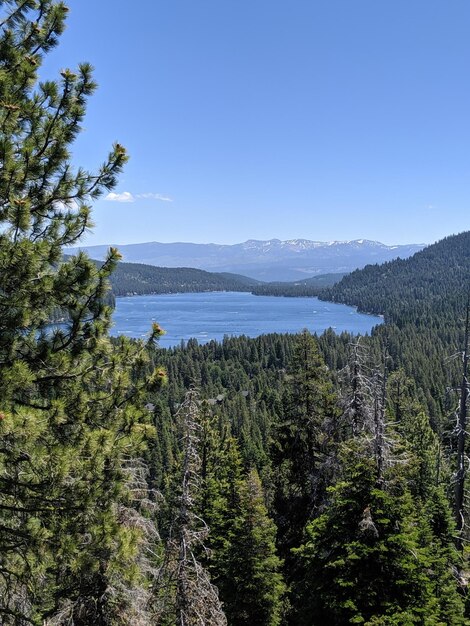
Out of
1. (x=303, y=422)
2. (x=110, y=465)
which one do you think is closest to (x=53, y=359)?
(x=110, y=465)

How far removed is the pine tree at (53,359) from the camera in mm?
4727

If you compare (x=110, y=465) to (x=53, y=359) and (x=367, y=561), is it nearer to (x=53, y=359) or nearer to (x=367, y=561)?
(x=53, y=359)

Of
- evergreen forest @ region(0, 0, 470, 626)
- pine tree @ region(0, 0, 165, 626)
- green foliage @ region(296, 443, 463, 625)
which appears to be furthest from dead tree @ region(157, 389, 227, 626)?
pine tree @ region(0, 0, 165, 626)

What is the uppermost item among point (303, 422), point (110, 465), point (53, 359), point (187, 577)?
point (53, 359)

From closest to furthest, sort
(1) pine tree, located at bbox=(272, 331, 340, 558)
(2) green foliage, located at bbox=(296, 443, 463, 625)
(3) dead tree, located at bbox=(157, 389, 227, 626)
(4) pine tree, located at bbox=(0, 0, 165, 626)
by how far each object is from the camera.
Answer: (4) pine tree, located at bbox=(0, 0, 165, 626) < (2) green foliage, located at bbox=(296, 443, 463, 625) < (3) dead tree, located at bbox=(157, 389, 227, 626) < (1) pine tree, located at bbox=(272, 331, 340, 558)

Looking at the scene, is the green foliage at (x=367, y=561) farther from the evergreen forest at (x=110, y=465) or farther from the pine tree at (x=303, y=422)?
the pine tree at (x=303, y=422)

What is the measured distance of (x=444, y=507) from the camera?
15133mm

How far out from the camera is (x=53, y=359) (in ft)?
17.3

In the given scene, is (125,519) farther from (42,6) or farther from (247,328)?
(247,328)

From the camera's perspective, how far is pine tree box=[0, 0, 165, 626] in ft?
15.5

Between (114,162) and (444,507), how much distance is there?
14705 millimetres

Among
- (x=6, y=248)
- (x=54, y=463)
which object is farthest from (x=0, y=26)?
(x=54, y=463)

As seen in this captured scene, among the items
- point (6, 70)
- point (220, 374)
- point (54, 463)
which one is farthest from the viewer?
point (220, 374)

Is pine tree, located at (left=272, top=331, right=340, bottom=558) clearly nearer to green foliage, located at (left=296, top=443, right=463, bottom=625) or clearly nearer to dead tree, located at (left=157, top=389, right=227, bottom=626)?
dead tree, located at (left=157, top=389, right=227, bottom=626)
